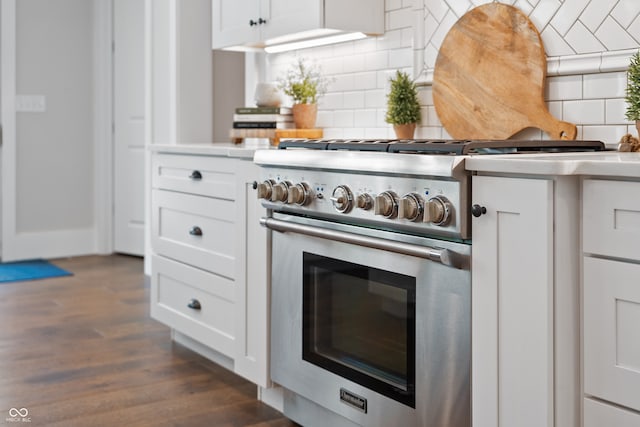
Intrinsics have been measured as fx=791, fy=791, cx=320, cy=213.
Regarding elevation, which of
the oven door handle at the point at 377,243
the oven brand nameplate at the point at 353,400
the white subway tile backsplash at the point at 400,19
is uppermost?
the white subway tile backsplash at the point at 400,19

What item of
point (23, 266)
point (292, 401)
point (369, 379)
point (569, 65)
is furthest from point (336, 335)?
point (23, 266)

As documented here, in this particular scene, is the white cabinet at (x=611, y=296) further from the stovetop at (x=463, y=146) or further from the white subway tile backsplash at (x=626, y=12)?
the white subway tile backsplash at (x=626, y=12)

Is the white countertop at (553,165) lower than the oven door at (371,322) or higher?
higher

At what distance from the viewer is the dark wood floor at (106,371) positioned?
8.80 feet

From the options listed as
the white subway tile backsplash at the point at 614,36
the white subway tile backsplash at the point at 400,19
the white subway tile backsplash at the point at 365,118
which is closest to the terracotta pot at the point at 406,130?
the white subway tile backsplash at the point at 365,118

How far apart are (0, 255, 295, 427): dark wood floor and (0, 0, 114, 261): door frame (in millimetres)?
1241

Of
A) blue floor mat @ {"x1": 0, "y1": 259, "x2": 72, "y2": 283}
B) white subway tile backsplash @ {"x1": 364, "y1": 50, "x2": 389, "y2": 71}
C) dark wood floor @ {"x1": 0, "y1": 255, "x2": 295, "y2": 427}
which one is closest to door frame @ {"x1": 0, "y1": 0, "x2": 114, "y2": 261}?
blue floor mat @ {"x1": 0, "y1": 259, "x2": 72, "y2": 283}

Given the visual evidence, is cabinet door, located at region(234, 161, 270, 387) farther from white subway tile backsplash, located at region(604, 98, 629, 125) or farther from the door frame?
the door frame

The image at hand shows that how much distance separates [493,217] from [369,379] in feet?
2.20

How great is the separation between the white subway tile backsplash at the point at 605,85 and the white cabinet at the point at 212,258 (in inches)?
44.1

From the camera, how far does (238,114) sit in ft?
11.1

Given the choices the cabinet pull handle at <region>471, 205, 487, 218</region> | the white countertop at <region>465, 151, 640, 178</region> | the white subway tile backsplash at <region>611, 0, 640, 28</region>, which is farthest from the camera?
the white subway tile backsplash at <region>611, 0, 640, 28</region>

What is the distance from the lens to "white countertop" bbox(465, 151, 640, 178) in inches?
61.5

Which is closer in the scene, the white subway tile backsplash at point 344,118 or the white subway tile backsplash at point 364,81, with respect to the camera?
the white subway tile backsplash at point 364,81
